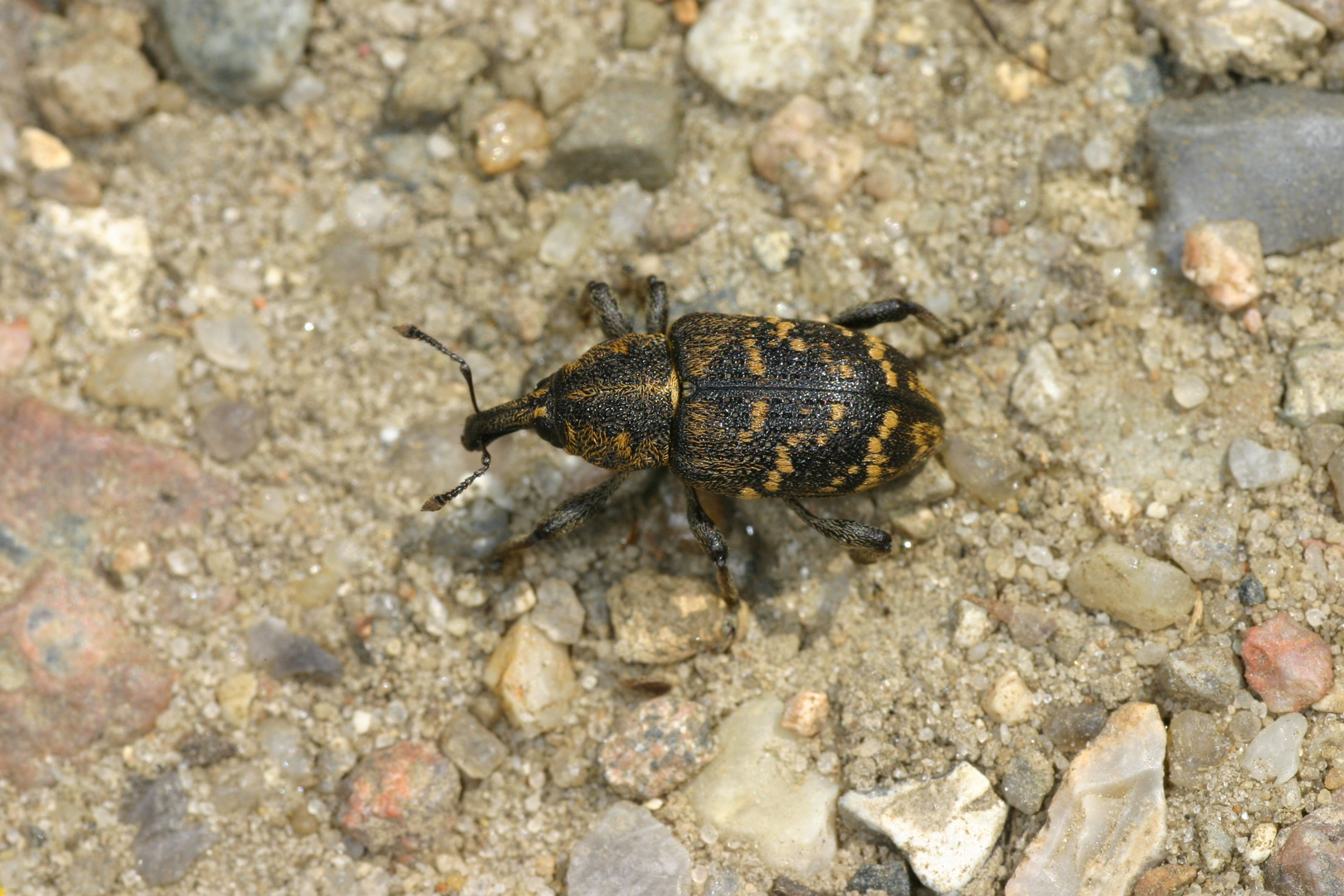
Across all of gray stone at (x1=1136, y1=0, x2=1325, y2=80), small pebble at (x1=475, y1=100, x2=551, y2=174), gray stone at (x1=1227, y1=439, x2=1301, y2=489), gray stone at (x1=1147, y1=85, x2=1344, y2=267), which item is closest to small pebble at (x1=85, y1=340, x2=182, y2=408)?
small pebble at (x1=475, y1=100, x2=551, y2=174)

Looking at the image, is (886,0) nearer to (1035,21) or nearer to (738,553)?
(1035,21)

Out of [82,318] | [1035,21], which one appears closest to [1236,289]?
[1035,21]

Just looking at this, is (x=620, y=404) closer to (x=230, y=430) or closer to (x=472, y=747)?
(x=472, y=747)

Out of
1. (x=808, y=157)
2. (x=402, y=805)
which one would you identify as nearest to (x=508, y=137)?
(x=808, y=157)

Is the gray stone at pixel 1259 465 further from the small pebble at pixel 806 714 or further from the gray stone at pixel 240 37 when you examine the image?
the gray stone at pixel 240 37

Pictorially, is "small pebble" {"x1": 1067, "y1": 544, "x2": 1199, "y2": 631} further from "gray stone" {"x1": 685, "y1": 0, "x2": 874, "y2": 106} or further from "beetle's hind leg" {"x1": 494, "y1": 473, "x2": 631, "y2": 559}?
"gray stone" {"x1": 685, "y1": 0, "x2": 874, "y2": 106}
